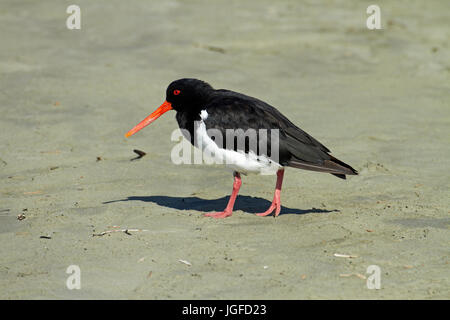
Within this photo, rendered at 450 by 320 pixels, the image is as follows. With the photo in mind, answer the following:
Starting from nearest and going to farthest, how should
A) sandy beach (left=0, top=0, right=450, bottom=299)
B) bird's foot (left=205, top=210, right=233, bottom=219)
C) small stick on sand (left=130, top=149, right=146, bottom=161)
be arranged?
sandy beach (left=0, top=0, right=450, bottom=299) < bird's foot (left=205, top=210, right=233, bottom=219) < small stick on sand (left=130, top=149, right=146, bottom=161)

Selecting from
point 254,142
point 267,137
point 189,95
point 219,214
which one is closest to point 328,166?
point 267,137

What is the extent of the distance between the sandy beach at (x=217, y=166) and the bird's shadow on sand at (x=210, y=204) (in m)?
0.03

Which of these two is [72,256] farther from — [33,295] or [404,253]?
[404,253]

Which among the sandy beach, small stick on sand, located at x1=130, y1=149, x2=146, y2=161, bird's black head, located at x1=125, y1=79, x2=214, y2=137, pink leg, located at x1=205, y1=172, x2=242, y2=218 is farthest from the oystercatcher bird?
small stick on sand, located at x1=130, y1=149, x2=146, y2=161

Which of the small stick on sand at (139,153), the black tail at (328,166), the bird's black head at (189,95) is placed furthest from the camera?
the small stick on sand at (139,153)

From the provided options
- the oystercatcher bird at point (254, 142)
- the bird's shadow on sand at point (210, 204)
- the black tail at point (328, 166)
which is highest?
the oystercatcher bird at point (254, 142)

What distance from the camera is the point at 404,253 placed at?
5629 mm

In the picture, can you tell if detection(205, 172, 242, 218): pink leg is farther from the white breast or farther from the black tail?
the black tail

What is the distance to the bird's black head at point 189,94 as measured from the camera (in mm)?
7078

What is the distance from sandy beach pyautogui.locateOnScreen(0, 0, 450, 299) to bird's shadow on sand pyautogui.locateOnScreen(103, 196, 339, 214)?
0.03 m

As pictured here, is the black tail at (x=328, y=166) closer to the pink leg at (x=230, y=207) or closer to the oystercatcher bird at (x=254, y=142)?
the oystercatcher bird at (x=254, y=142)

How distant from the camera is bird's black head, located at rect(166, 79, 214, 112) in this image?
7078 mm

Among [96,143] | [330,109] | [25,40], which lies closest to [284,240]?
[96,143]

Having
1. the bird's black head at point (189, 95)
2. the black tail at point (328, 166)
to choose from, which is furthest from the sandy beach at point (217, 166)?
the bird's black head at point (189, 95)
